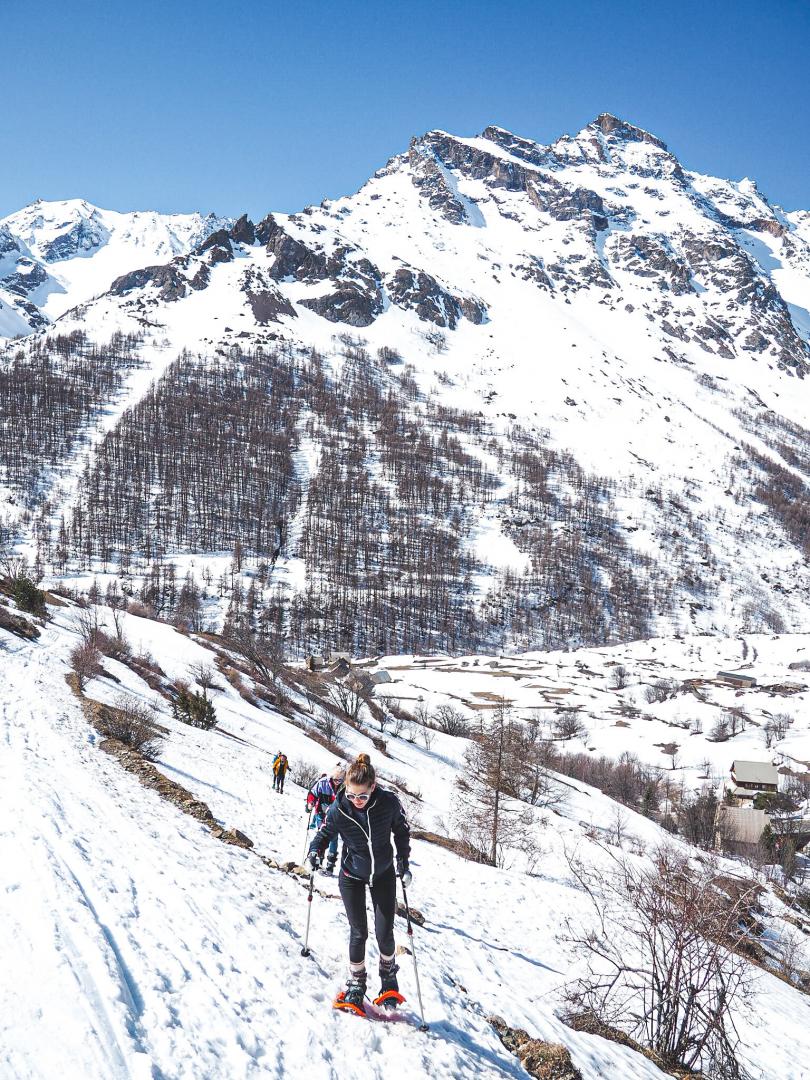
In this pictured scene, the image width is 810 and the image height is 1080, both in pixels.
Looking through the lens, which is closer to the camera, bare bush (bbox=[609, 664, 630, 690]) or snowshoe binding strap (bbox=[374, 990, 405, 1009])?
snowshoe binding strap (bbox=[374, 990, 405, 1009])

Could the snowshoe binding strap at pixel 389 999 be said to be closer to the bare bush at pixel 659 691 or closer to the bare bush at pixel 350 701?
the bare bush at pixel 350 701

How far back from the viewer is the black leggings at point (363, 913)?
627 cm

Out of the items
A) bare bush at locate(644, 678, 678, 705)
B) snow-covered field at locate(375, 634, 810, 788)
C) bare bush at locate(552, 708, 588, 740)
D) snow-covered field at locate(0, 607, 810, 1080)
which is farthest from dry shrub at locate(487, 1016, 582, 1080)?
bare bush at locate(644, 678, 678, 705)

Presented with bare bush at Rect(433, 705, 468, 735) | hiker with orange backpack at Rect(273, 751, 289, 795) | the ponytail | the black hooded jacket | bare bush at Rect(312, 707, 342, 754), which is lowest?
bare bush at Rect(433, 705, 468, 735)

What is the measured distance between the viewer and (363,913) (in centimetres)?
625

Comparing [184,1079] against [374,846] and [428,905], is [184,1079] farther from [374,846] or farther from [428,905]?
[428,905]

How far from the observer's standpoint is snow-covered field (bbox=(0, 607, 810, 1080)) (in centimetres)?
533

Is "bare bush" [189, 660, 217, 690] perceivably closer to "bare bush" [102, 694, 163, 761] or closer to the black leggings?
"bare bush" [102, 694, 163, 761]


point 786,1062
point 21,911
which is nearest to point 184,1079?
point 21,911

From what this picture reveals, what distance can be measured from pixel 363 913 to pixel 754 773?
7548cm

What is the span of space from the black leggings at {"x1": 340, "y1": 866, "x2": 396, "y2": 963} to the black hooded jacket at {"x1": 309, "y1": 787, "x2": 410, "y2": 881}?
0.11 meters

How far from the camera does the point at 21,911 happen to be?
6.52m

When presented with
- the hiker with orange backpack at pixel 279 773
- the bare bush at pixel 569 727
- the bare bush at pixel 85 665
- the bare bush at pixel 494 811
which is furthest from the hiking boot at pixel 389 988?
the bare bush at pixel 569 727

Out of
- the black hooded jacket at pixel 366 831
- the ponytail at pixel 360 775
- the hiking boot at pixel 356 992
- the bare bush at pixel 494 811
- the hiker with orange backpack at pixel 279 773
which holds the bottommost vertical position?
the bare bush at pixel 494 811
